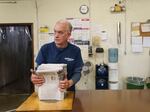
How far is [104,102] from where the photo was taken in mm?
1962

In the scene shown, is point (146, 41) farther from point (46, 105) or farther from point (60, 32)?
point (46, 105)

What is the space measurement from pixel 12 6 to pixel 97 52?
2241mm

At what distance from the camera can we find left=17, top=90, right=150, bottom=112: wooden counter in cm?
178

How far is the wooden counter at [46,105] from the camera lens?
1765 mm

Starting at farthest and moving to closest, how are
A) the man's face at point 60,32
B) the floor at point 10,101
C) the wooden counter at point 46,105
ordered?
the floor at point 10,101, the man's face at point 60,32, the wooden counter at point 46,105

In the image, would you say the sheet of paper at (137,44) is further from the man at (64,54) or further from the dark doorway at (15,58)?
the man at (64,54)

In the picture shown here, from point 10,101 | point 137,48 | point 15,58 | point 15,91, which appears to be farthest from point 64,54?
point 15,91

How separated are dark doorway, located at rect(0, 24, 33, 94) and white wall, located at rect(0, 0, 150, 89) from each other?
367 mm

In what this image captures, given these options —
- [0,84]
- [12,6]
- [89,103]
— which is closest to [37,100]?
[89,103]

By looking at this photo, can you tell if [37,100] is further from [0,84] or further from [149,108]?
[0,84]

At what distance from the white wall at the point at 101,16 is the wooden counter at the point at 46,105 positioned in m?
3.88

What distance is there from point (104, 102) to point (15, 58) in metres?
4.67

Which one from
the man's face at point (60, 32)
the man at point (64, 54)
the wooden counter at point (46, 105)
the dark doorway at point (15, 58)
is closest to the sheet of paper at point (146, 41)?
the dark doorway at point (15, 58)

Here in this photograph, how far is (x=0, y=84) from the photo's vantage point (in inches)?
250
